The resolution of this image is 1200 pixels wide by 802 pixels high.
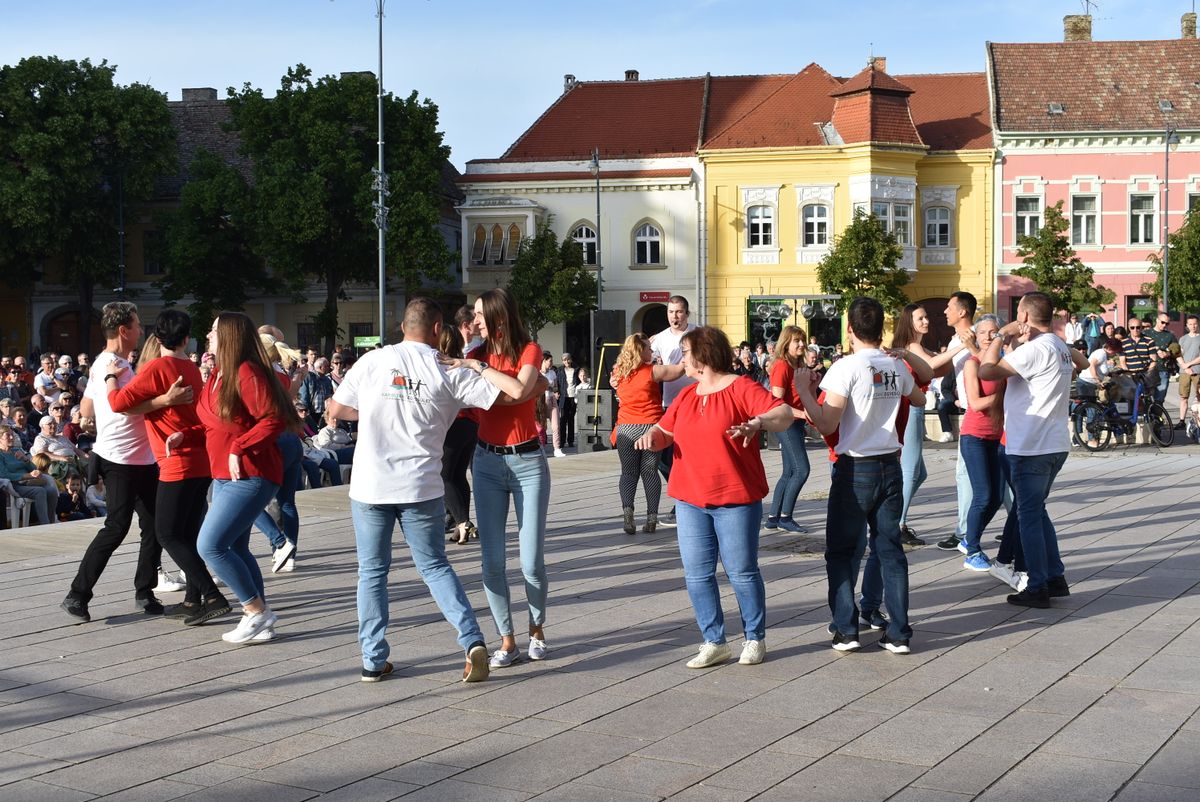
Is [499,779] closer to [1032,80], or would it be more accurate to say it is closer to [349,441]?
[349,441]

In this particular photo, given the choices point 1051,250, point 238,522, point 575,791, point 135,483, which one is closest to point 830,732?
point 575,791

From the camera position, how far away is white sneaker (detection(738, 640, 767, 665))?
6.76 meters

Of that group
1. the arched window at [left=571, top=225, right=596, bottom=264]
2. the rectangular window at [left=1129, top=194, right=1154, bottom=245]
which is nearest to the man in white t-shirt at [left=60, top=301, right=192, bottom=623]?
the arched window at [left=571, top=225, right=596, bottom=264]

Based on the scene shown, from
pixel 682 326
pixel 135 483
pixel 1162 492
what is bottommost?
pixel 1162 492

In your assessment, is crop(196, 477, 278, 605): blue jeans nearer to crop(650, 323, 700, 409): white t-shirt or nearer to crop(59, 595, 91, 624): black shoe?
crop(59, 595, 91, 624): black shoe

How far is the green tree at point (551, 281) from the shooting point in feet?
148

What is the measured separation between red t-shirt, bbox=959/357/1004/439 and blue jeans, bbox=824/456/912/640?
7.05 feet

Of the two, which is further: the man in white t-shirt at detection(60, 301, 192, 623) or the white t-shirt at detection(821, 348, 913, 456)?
the man in white t-shirt at detection(60, 301, 192, 623)

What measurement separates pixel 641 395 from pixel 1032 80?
4060 cm

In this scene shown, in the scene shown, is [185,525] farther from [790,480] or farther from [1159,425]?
[1159,425]

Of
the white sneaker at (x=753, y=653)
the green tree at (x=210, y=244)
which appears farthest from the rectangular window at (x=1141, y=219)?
the white sneaker at (x=753, y=653)

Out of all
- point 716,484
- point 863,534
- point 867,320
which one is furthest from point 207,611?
point 867,320

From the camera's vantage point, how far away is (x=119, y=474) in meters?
8.21

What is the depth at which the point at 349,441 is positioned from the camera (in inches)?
643
